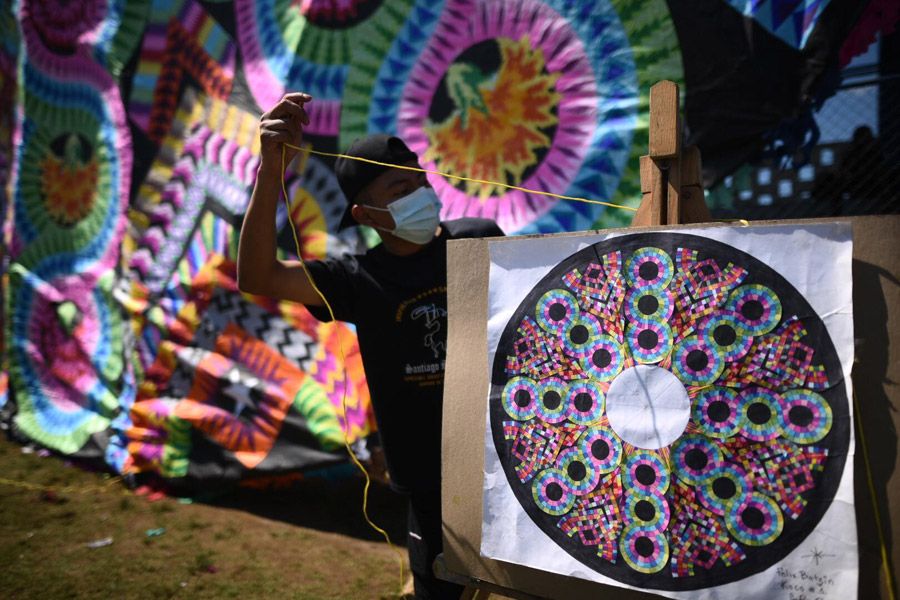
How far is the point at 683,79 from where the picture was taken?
253cm

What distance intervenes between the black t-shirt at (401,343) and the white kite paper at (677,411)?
1.18 ft

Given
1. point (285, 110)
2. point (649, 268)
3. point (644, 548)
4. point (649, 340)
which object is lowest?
point (644, 548)

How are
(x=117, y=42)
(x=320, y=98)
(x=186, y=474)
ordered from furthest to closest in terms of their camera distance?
(x=117, y=42), (x=186, y=474), (x=320, y=98)

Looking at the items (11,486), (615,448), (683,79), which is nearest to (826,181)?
(683,79)

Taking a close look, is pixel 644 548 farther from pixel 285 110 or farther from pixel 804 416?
pixel 285 110

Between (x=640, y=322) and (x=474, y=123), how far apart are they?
1.94 meters

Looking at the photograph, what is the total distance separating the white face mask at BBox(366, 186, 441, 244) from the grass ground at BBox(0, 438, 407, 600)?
61.3 inches

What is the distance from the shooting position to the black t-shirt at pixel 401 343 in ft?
5.61

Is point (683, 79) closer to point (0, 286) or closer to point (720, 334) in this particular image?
point (720, 334)

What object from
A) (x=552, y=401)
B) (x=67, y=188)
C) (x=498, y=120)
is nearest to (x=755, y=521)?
(x=552, y=401)

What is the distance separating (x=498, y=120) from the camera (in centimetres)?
294

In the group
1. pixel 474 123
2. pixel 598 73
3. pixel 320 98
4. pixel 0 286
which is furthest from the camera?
pixel 0 286

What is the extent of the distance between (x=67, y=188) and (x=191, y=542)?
280cm

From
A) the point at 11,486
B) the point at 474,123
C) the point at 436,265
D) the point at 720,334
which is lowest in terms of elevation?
the point at 11,486
